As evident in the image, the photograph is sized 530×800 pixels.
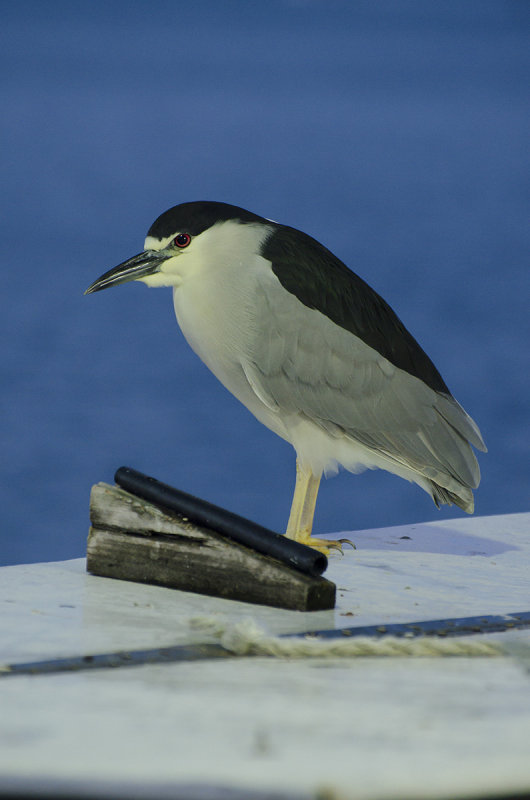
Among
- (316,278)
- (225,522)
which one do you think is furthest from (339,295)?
(225,522)

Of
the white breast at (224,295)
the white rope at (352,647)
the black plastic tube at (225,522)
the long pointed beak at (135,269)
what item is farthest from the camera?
the long pointed beak at (135,269)

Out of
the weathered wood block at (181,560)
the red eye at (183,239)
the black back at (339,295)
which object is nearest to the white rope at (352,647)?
the weathered wood block at (181,560)

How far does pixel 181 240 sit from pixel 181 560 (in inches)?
37.1

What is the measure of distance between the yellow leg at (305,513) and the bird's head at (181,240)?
1.97 ft

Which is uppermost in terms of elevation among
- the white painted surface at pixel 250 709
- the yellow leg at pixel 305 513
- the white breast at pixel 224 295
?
the white breast at pixel 224 295

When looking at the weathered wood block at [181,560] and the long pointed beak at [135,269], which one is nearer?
the weathered wood block at [181,560]

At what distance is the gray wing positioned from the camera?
9.52ft

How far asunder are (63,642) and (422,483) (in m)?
1.35

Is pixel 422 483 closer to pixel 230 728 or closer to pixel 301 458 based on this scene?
pixel 301 458

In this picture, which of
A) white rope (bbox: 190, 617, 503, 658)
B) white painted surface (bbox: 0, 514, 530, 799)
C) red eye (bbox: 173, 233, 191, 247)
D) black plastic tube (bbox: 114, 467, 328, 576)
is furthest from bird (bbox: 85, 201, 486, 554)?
white rope (bbox: 190, 617, 503, 658)

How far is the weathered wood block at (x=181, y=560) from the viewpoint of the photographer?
88.4 inches

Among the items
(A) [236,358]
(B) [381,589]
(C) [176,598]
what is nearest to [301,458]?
(A) [236,358]

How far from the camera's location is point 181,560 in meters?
2.38

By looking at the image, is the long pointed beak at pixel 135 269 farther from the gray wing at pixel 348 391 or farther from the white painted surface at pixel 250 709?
the white painted surface at pixel 250 709
